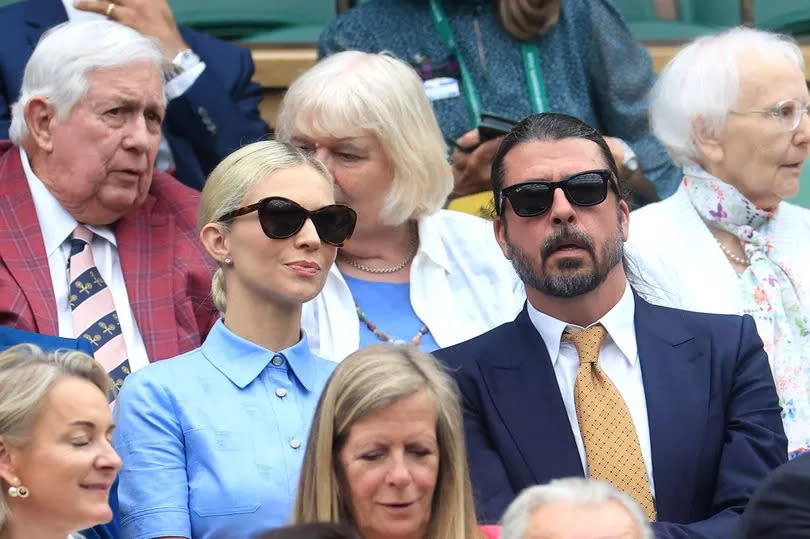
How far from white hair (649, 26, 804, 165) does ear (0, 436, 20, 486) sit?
226 cm

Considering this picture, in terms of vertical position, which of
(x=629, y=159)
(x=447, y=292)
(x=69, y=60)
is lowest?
(x=629, y=159)

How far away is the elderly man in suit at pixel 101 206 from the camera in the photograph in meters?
4.11

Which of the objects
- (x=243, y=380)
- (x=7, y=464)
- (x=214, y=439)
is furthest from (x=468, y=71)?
(x=7, y=464)

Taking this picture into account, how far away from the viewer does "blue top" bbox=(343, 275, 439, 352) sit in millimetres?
4188

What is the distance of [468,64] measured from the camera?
512cm

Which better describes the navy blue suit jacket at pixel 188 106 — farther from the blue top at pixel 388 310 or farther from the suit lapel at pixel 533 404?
the suit lapel at pixel 533 404

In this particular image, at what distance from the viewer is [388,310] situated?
425cm

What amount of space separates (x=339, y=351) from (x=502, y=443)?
64 cm

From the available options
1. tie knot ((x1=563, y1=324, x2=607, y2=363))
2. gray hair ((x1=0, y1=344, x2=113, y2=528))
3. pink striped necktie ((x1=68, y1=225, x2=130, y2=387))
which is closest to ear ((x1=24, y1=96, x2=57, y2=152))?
pink striped necktie ((x1=68, y1=225, x2=130, y2=387))

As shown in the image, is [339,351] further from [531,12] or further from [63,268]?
[531,12]

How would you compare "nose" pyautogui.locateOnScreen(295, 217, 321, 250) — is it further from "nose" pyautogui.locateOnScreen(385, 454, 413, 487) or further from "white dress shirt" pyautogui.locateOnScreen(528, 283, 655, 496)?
"nose" pyautogui.locateOnScreen(385, 454, 413, 487)

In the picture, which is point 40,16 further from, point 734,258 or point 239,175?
point 734,258

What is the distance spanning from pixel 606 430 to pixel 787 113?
1.39m

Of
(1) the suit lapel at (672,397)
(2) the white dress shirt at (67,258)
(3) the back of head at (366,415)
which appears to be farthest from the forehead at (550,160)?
(2) the white dress shirt at (67,258)
